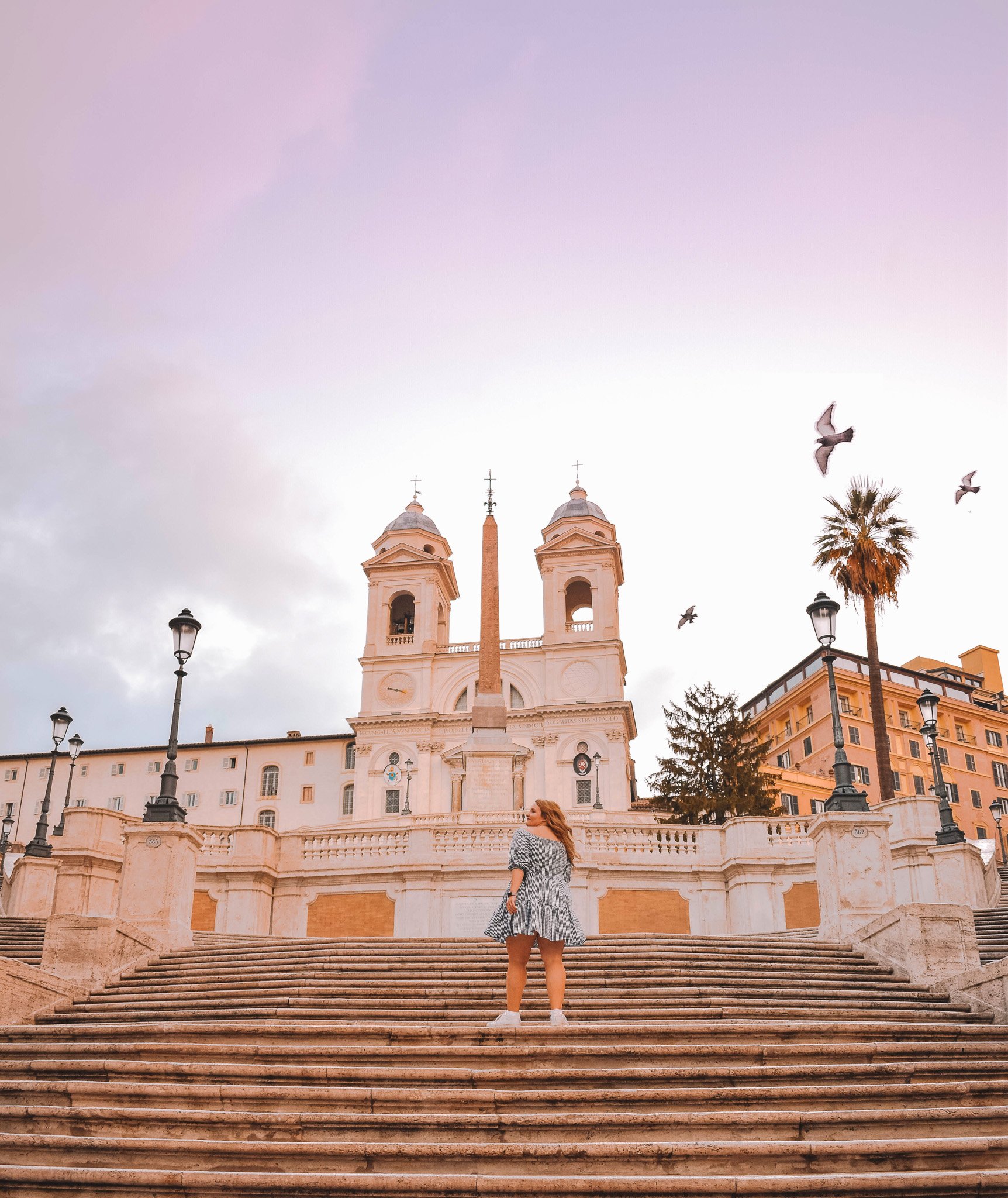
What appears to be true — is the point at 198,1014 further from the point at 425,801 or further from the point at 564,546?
the point at 564,546

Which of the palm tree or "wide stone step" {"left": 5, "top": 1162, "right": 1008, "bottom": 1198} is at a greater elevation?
A: the palm tree

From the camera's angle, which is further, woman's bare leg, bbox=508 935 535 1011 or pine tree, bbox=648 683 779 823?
pine tree, bbox=648 683 779 823

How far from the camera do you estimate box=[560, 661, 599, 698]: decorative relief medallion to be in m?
57.1

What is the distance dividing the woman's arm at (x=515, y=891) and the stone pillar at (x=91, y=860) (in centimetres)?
1205

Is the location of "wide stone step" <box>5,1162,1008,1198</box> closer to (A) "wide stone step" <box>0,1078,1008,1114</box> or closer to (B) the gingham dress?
(A) "wide stone step" <box>0,1078,1008,1114</box>

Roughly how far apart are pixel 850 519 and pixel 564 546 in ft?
91.2

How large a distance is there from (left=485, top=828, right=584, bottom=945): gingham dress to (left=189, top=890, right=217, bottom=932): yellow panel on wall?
15.1 m

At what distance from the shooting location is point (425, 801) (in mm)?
54562

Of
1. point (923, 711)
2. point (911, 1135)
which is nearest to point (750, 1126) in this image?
point (911, 1135)

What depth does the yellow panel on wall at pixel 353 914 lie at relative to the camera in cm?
2184

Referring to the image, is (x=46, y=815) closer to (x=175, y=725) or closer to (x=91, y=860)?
(x=91, y=860)

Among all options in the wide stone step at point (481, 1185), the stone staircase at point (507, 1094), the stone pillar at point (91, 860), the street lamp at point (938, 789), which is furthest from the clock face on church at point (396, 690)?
the wide stone step at point (481, 1185)

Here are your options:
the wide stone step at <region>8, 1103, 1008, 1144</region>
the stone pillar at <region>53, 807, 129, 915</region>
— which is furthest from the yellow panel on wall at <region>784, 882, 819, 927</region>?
the wide stone step at <region>8, 1103, 1008, 1144</region>

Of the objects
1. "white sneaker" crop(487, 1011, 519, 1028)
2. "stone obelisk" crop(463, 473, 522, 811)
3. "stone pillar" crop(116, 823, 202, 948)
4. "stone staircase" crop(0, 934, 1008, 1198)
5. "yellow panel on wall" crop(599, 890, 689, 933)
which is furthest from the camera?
"stone obelisk" crop(463, 473, 522, 811)
